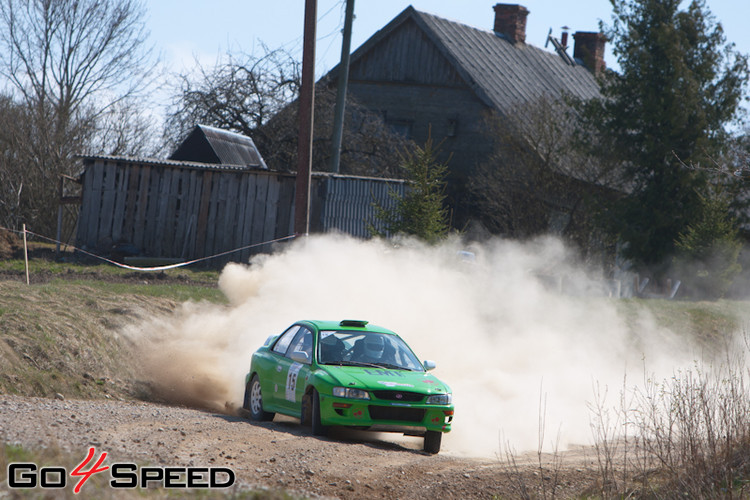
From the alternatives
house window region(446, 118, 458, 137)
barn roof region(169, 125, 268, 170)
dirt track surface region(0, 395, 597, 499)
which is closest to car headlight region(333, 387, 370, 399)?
dirt track surface region(0, 395, 597, 499)

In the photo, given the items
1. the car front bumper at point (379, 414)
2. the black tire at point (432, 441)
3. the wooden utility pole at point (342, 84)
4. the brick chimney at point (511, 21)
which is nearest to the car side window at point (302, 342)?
the car front bumper at point (379, 414)

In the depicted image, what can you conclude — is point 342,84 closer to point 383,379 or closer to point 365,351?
point 365,351

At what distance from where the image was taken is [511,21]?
4672cm

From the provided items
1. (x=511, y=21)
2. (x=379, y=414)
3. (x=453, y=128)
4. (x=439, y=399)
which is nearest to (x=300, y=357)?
(x=379, y=414)

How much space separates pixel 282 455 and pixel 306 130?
12.9 metres

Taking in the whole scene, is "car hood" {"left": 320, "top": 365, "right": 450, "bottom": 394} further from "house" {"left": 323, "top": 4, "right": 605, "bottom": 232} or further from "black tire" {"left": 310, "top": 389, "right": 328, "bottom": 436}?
"house" {"left": 323, "top": 4, "right": 605, "bottom": 232}

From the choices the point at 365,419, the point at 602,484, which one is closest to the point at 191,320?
the point at 365,419

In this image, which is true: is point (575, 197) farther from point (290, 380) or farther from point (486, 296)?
point (290, 380)

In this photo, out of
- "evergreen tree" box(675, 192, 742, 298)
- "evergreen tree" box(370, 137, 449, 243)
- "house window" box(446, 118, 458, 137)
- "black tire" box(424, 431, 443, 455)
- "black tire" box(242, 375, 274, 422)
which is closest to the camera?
"black tire" box(424, 431, 443, 455)

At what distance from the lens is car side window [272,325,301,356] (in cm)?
1250

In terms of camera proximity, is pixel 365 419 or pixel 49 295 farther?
pixel 49 295

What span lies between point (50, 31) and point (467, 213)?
20386 mm

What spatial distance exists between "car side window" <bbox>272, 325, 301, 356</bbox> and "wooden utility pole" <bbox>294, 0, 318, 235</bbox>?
7991 mm

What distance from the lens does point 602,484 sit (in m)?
9.20
